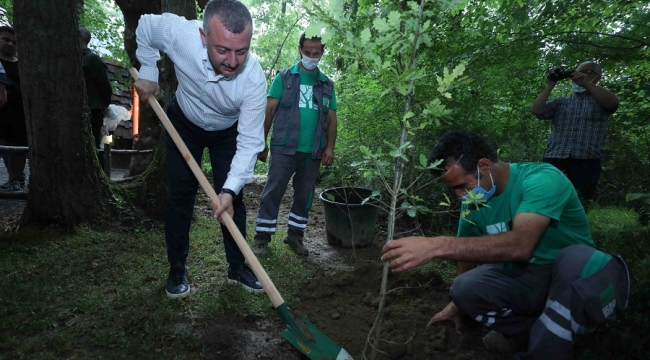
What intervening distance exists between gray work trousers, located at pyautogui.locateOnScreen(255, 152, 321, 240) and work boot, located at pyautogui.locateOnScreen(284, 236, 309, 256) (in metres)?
0.30

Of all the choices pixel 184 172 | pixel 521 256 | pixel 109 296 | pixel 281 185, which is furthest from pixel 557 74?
pixel 109 296

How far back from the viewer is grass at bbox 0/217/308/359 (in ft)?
7.24

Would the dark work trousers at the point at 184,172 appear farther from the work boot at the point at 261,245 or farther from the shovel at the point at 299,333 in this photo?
the work boot at the point at 261,245

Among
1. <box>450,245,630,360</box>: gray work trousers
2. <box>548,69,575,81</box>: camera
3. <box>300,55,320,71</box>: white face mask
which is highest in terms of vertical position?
<box>548,69,575,81</box>: camera

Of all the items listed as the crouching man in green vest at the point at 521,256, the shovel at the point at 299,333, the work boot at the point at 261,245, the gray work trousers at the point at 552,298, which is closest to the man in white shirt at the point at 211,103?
the shovel at the point at 299,333

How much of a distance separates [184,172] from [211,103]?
537 mm

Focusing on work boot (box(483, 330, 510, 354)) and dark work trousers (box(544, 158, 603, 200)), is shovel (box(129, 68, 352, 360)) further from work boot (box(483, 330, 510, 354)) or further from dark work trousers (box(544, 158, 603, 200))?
dark work trousers (box(544, 158, 603, 200))

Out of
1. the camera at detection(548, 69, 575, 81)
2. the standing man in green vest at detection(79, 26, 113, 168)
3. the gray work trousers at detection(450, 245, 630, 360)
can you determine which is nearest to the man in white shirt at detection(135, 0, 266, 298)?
the gray work trousers at detection(450, 245, 630, 360)

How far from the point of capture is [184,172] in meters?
2.70

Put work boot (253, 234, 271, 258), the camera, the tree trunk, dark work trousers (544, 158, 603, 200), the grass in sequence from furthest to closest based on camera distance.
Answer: dark work trousers (544, 158, 603, 200)
the camera
work boot (253, 234, 271, 258)
the tree trunk
the grass

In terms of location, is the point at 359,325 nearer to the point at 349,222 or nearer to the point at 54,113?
the point at 349,222

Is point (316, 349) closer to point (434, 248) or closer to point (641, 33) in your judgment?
point (434, 248)

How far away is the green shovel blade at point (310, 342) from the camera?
2090mm

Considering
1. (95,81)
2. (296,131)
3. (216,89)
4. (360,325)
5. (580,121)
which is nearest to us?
(216,89)
